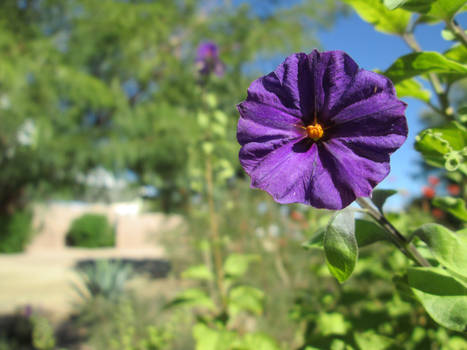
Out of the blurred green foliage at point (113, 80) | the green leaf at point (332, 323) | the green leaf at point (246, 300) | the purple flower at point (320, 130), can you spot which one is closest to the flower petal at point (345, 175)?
the purple flower at point (320, 130)

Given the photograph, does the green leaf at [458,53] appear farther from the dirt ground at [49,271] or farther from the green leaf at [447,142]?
the dirt ground at [49,271]

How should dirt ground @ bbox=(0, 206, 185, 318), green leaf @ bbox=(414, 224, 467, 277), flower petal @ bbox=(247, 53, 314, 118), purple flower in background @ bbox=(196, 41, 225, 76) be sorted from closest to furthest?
green leaf @ bbox=(414, 224, 467, 277)
flower petal @ bbox=(247, 53, 314, 118)
purple flower in background @ bbox=(196, 41, 225, 76)
dirt ground @ bbox=(0, 206, 185, 318)

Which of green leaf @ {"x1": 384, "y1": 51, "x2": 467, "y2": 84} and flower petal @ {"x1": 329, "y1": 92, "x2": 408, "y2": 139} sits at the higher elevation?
green leaf @ {"x1": 384, "y1": 51, "x2": 467, "y2": 84}

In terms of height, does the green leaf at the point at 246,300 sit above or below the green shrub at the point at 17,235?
below

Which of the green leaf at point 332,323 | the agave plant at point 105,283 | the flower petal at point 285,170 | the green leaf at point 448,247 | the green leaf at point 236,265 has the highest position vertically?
the flower petal at point 285,170

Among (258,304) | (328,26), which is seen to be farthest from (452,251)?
(328,26)

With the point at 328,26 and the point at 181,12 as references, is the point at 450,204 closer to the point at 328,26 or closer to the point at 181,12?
the point at 181,12

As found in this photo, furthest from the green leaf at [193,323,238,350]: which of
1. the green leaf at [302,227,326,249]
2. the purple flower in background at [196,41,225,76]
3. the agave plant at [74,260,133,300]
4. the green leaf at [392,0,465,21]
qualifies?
the agave plant at [74,260,133,300]

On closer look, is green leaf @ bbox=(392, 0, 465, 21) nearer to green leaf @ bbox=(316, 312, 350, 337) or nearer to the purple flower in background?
green leaf @ bbox=(316, 312, 350, 337)
